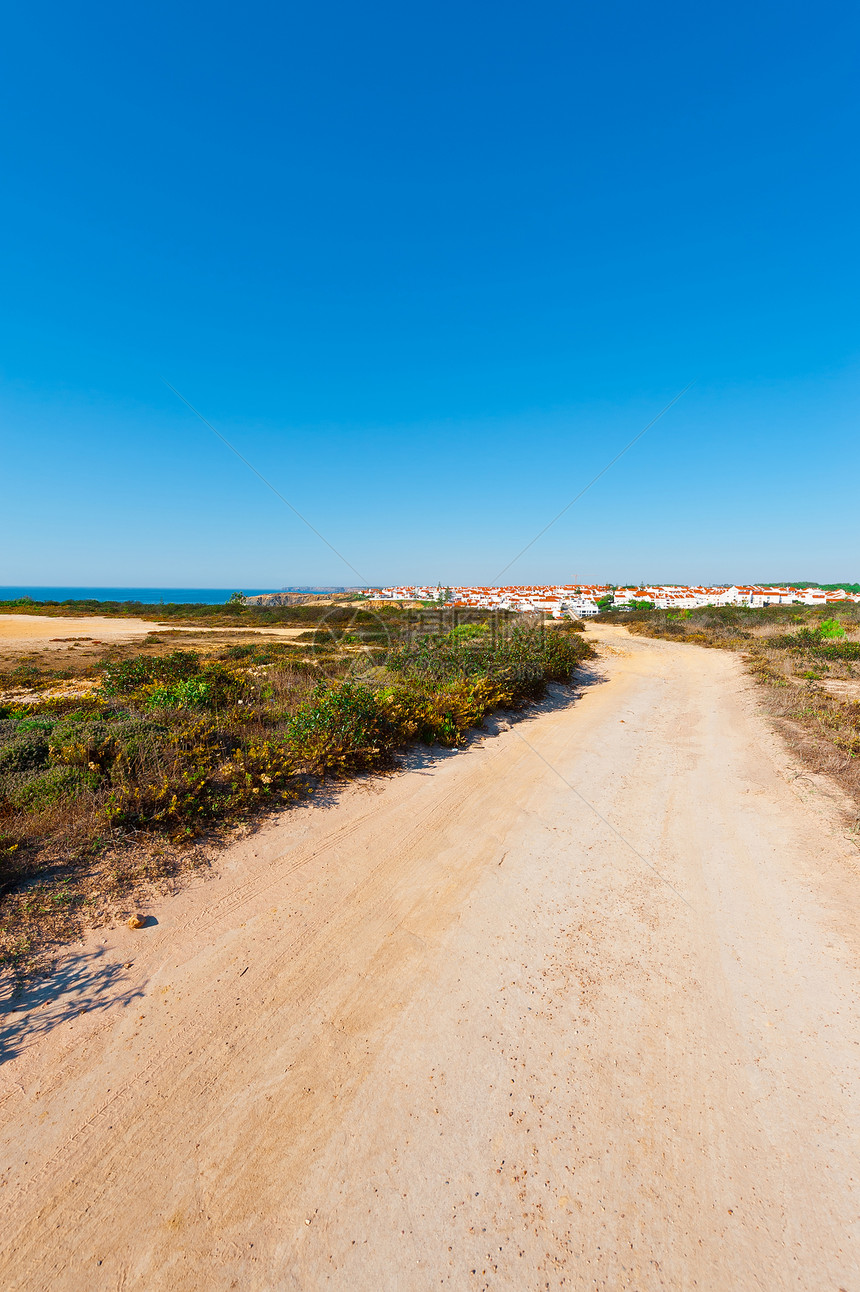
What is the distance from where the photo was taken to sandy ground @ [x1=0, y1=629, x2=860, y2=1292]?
1814 millimetres

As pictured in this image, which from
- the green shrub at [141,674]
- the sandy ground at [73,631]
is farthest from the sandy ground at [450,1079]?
the sandy ground at [73,631]

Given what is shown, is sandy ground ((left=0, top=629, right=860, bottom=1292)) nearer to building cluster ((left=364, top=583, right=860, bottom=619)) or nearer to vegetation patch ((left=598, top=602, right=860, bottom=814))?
vegetation patch ((left=598, top=602, right=860, bottom=814))

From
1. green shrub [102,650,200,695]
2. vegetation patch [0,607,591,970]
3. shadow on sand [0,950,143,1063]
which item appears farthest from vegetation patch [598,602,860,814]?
green shrub [102,650,200,695]

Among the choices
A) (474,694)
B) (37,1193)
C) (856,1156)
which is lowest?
(856,1156)

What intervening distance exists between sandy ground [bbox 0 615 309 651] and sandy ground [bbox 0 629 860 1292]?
23.1m

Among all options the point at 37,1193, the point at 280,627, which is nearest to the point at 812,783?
the point at 37,1193

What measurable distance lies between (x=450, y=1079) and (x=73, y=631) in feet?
107

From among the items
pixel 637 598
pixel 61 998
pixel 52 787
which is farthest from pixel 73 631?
pixel 637 598

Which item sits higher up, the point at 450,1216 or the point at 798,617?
the point at 798,617

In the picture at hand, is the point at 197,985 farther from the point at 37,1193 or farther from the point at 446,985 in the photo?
the point at 446,985

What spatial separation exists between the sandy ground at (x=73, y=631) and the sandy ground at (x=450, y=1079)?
23057 millimetres

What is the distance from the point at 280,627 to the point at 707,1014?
1344 inches

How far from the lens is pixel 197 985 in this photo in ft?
9.43

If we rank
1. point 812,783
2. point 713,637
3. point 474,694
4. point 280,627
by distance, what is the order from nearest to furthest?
point 812,783, point 474,694, point 713,637, point 280,627
